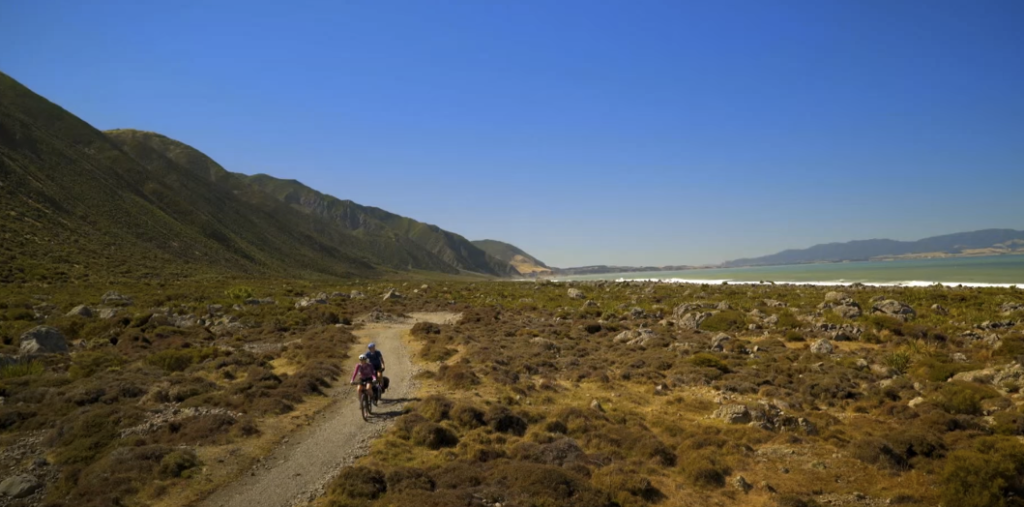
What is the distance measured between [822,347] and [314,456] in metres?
25.3

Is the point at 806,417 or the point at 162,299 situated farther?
the point at 162,299

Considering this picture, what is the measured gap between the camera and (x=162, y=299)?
47.7 m

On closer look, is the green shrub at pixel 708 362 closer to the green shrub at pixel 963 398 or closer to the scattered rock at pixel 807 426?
the scattered rock at pixel 807 426

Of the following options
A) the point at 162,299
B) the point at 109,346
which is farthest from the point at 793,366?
the point at 162,299

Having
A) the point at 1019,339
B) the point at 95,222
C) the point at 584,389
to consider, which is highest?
the point at 95,222

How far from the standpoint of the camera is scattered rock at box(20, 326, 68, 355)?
2385 centimetres

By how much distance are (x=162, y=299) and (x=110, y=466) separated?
145ft

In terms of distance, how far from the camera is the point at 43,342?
24.7m

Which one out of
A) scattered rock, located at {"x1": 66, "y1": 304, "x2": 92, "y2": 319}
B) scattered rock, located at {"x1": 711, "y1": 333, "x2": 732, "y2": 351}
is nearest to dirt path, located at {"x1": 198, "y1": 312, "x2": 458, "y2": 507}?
scattered rock, located at {"x1": 711, "y1": 333, "x2": 732, "y2": 351}

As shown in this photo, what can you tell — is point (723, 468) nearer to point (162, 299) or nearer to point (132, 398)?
point (132, 398)

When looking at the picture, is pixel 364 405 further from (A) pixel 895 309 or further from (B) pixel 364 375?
(A) pixel 895 309

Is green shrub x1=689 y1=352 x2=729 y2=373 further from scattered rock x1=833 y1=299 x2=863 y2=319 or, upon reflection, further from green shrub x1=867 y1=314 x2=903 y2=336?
scattered rock x1=833 y1=299 x2=863 y2=319

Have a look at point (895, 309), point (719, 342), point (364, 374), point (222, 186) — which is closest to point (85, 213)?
point (222, 186)

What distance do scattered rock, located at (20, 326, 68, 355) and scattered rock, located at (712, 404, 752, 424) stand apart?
1209 inches
